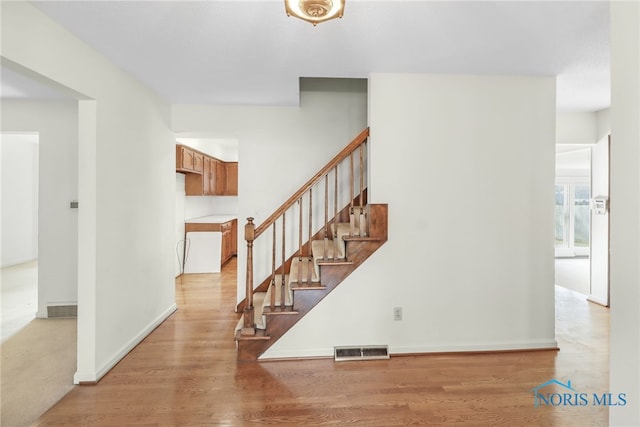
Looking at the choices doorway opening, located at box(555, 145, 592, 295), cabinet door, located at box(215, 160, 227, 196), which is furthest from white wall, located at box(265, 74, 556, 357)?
doorway opening, located at box(555, 145, 592, 295)

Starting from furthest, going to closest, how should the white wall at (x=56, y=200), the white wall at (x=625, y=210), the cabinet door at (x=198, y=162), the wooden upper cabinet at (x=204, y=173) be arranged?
the cabinet door at (x=198, y=162) → the wooden upper cabinet at (x=204, y=173) → the white wall at (x=56, y=200) → the white wall at (x=625, y=210)

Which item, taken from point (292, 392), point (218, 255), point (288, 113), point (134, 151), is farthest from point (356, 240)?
point (218, 255)

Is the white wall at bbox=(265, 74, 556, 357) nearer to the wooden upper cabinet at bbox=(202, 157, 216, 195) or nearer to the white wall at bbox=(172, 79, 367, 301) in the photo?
the white wall at bbox=(172, 79, 367, 301)

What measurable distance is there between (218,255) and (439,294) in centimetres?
399

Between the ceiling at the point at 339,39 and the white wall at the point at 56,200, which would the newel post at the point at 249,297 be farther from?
the white wall at the point at 56,200

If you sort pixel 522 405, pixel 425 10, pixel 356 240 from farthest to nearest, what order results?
pixel 356 240
pixel 522 405
pixel 425 10

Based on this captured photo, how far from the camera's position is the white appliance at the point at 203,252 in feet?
18.2

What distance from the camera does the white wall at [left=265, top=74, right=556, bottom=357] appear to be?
2793mm

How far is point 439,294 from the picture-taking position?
2.84 metres

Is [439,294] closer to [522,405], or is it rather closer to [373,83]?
[522,405]

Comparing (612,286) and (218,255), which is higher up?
(612,286)

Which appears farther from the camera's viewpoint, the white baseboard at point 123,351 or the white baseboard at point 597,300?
the white baseboard at point 597,300

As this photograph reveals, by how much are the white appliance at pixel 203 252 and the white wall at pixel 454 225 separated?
3.24 meters

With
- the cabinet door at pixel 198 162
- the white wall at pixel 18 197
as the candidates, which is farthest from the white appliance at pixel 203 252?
the white wall at pixel 18 197
